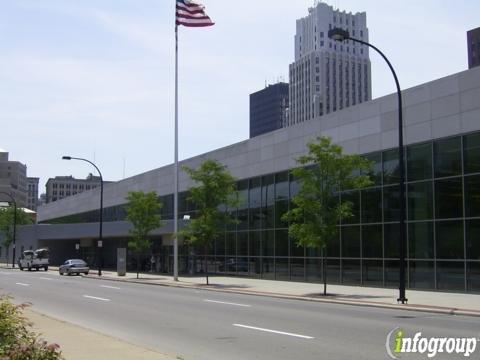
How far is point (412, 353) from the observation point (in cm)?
1092

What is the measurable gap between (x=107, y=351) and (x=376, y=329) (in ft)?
22.2

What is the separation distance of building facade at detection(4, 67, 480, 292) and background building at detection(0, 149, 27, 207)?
112986mm

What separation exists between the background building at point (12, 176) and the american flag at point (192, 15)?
117295 millimetres

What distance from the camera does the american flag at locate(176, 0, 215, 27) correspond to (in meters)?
37.2

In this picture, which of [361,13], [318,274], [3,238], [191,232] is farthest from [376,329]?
[361,13]

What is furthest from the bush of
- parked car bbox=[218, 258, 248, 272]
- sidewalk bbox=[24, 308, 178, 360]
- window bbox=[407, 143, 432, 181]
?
parked car bbox=[218, 258, 248, 272]

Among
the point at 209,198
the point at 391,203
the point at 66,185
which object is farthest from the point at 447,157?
the point at 66,185

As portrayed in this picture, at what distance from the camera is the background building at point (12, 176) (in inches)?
5817


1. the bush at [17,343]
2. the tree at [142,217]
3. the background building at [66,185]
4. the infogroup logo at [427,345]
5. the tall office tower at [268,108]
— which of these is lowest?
the infogroup logo at [427,345]

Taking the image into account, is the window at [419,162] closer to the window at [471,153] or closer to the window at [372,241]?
the window at [471,153]

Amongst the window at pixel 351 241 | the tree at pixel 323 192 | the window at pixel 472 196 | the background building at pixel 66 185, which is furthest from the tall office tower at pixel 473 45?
the tree at pixel 323 192

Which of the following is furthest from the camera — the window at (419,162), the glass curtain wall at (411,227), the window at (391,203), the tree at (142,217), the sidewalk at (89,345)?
the tree at (142,217)

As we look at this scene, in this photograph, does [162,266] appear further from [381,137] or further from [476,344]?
[476,344]

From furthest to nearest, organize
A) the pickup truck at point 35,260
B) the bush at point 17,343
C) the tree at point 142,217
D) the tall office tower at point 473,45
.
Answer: the tall office tower at point 473,45 < the pickup truck at point 35,260 < the tree at point 142,217 < the bush at point 17,343
